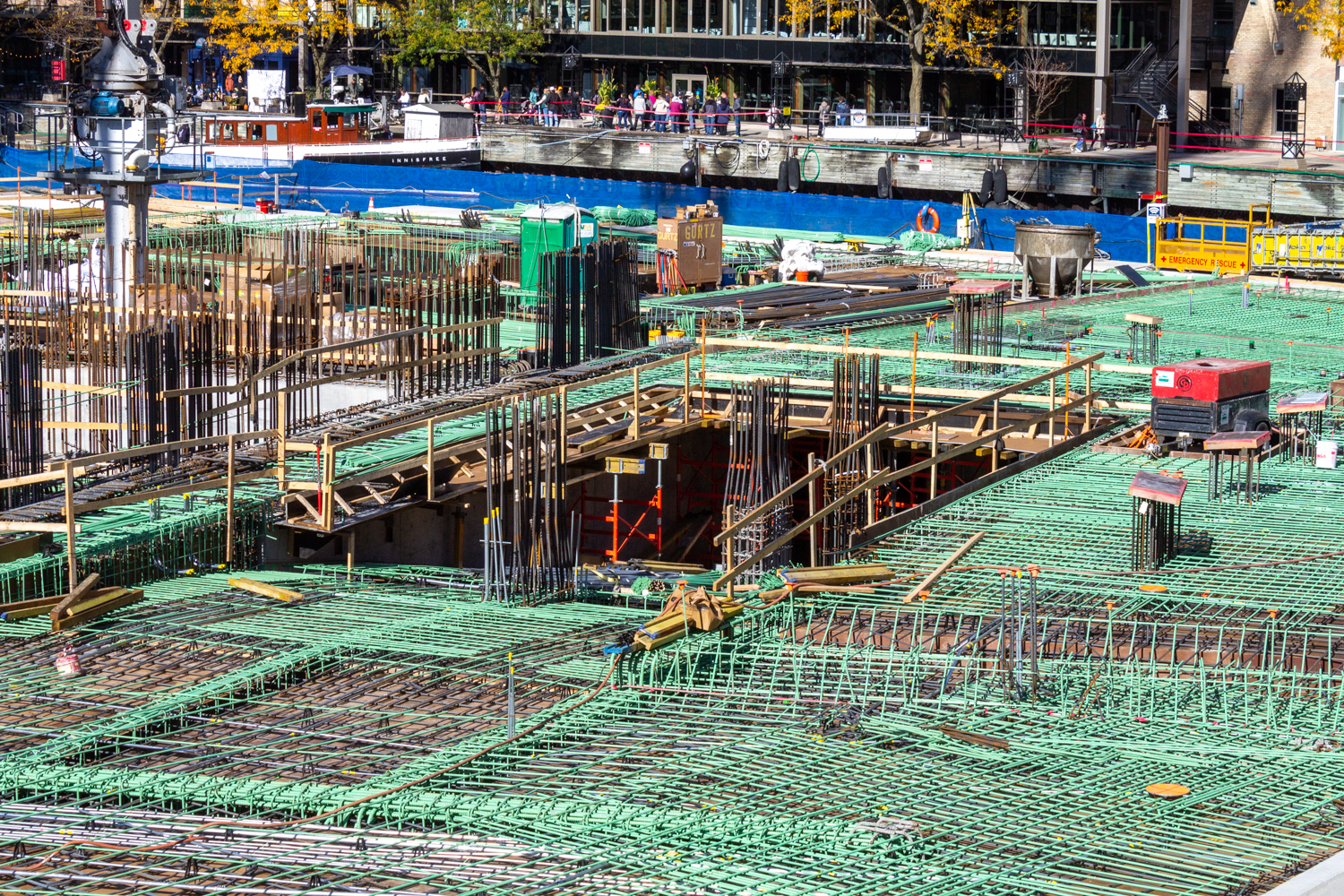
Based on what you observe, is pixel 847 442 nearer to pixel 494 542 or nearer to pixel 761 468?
pixel 761 468

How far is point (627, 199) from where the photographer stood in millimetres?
59406

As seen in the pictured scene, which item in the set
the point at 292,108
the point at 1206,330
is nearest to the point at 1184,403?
the point at 1206,330

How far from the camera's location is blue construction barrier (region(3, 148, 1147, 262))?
48.8 meters

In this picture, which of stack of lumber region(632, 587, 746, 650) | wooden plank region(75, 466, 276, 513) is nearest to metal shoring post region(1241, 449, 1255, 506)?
stack of lumber region(632, 587, 746, 650)

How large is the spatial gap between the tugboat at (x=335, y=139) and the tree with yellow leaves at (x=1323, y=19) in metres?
32.8

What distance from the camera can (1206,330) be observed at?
32.6 m

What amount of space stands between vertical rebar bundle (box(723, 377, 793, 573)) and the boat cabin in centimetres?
4737

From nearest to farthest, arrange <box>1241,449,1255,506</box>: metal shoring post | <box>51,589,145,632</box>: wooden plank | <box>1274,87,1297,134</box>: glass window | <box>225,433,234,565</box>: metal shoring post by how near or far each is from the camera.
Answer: <box>51,589,145,632</box>: wooden plank → <box>225,433,234,565</box>: metal shoring post → <box>1241,449,1255,506</box>: metal shoring post → <box>1274,87,1297,134</box>: glass window

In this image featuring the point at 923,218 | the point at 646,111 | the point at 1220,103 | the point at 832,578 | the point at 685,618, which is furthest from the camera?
the point at 646,111

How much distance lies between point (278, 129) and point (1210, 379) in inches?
2088

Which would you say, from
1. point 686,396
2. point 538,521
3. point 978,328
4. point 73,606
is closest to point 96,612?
point 73,606

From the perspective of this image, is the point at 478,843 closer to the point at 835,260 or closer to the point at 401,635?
the point at 401,635

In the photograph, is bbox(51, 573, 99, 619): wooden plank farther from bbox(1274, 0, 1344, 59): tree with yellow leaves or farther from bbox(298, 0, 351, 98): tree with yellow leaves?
bbox(298, 0, 351, 98): tree with yellow leaves

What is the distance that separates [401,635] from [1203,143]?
2379 inches
